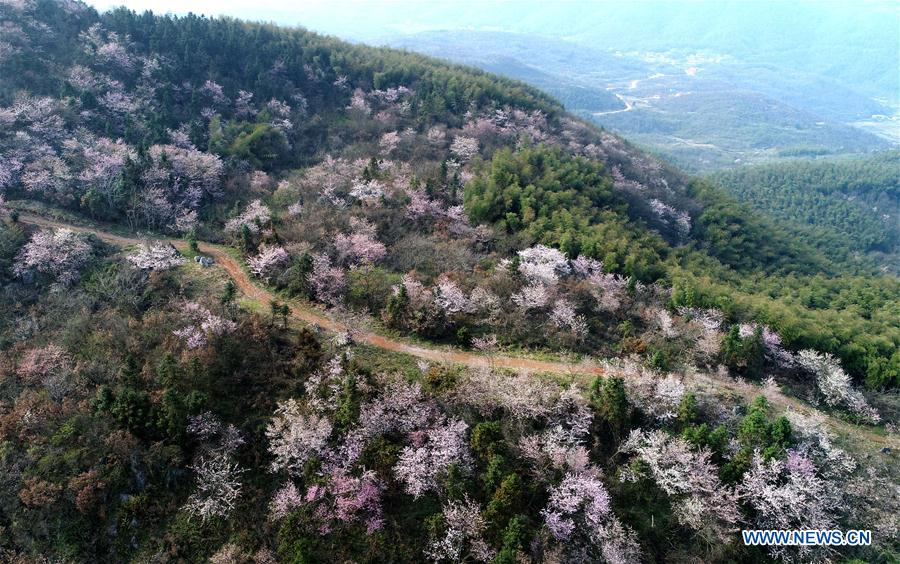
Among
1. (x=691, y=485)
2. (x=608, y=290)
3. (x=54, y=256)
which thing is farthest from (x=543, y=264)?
(x=54, y=256)

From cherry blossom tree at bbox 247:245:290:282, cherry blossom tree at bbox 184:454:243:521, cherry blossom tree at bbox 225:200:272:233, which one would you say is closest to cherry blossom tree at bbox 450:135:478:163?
cherry blossom tree at bbox 225:200:272:233

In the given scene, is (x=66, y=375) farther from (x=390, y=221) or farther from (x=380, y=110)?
(x=380, y=110)

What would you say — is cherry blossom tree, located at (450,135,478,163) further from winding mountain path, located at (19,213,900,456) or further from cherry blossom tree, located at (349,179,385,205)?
winding mountain path, located at (19,213,900,456)

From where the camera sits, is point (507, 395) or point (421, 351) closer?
point (507, 395)

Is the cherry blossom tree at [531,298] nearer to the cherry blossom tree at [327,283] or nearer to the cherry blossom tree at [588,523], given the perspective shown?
the cherry blossom tree at [327,283]

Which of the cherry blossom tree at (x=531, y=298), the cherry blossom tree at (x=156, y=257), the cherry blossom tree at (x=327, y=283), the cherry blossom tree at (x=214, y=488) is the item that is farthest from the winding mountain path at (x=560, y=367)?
the cherry blossom tree at (x=214, y=488)

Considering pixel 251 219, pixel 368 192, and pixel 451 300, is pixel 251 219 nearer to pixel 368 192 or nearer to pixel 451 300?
pixel 368 192

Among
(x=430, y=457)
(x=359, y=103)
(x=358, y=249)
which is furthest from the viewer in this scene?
(x=359, y=103)
